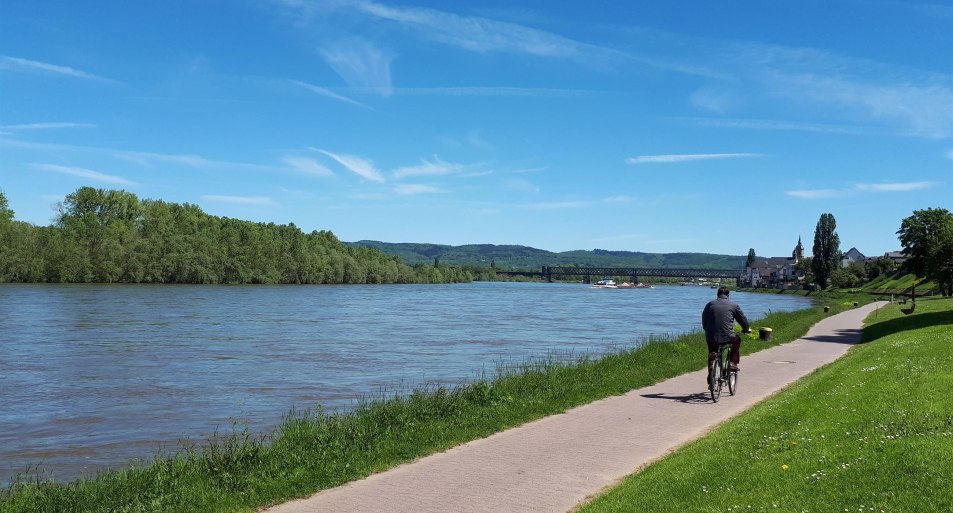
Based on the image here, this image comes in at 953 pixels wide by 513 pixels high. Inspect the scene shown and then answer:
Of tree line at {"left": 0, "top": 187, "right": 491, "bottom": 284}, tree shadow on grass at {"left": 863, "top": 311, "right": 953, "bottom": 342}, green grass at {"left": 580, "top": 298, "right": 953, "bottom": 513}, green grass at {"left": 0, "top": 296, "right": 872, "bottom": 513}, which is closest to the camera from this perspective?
green grass at {"left": 580, "top": 298, "right": 953, "bottom": 513}

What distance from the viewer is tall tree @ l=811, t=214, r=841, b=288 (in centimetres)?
12294

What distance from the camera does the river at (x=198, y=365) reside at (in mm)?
13781

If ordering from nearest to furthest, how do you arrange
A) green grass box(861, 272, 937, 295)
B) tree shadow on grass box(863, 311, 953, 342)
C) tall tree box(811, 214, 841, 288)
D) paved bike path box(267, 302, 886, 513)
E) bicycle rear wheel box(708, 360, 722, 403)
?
paved bike path box(267, 302, 886, 513), bicycle rear wheel box(708, 360, 722, 403), tree shadow on grass box(863, 311, 953, 342), green grass box(861, 272, 937, 295), tall tree box(811, 214, 841, 288)

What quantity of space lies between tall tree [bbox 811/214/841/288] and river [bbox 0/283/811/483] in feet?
292

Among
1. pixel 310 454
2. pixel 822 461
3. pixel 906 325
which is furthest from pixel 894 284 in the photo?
pixel 310 454

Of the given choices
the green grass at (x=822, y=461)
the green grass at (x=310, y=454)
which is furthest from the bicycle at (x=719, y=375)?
the green grass at (x=310, y=454)

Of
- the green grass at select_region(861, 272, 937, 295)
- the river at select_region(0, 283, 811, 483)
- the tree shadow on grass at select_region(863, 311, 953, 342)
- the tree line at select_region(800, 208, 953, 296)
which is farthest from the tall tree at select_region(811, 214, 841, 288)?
the tree shadow on grass at select_region(863, 311, 953, 342)

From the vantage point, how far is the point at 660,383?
16516 mm

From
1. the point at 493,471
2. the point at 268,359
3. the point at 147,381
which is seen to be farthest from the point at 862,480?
the point at 268,359

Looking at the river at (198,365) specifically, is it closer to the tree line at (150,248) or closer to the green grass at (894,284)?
the tree line at (150,248)

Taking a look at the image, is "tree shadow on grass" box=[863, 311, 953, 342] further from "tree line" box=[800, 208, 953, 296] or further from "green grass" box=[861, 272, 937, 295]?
"green grass" box=[861, 272, 937, 295]

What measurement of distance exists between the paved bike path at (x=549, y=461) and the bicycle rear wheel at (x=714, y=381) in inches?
6.6

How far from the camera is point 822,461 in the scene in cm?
762

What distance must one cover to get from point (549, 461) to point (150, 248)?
308ft
